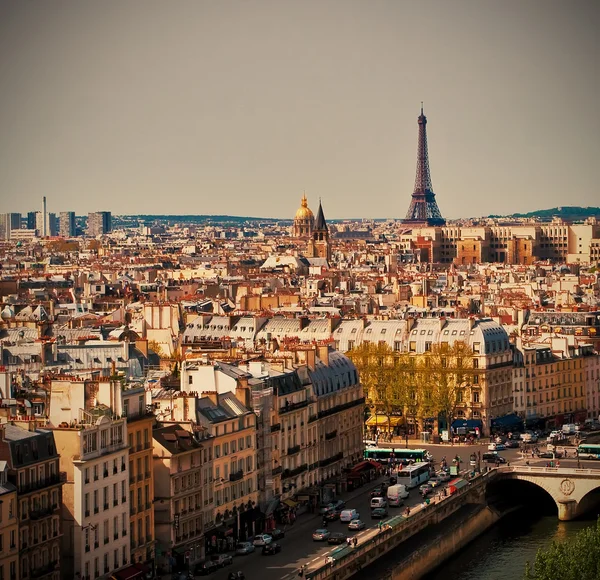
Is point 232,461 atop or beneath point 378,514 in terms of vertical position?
atop

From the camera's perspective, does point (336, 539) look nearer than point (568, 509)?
Yes

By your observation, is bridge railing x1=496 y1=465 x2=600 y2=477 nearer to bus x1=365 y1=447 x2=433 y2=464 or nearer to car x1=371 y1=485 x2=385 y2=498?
bus x1=365 y1=447 x2=433 y2=464

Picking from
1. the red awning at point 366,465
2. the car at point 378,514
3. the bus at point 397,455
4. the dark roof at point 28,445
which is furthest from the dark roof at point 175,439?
the bus at point 397,455

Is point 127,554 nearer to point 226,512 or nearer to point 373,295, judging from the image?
point 226,512

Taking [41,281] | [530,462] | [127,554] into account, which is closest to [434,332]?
[530,462]

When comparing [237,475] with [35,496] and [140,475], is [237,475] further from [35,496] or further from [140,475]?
[35,496]

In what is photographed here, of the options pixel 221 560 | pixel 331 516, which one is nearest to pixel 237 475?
pixel 331 516
